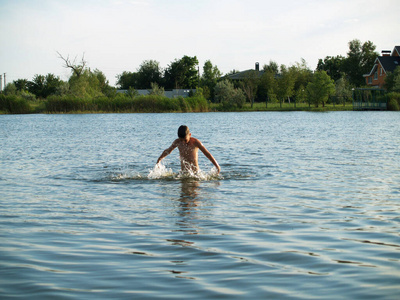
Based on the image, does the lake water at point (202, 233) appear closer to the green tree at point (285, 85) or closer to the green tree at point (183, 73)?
the green tree at point (285, 85)

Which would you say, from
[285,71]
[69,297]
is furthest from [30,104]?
[69,297]

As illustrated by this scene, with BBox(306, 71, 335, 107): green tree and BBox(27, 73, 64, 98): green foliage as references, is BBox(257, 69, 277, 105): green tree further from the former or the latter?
BBox(27, 73, 64, 98): green foliage

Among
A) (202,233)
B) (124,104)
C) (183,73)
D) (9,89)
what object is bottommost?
(202,233)

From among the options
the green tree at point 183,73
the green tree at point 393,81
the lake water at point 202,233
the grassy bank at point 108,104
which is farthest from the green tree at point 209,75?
the lake water at point 202,233

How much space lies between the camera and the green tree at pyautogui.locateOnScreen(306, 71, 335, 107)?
74750mm

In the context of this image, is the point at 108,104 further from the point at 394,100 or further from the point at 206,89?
the point at 394,100

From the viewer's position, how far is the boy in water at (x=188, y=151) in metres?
12.4

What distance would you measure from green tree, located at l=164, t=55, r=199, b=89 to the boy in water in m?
99.4

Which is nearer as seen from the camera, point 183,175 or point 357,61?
point 183,175

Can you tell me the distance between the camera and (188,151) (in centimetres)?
1288

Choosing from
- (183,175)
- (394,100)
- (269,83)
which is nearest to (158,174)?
(183,175)

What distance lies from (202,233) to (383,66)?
83.4 meters

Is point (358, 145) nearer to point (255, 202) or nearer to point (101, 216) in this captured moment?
point (255, 202)

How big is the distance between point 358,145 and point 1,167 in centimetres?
1645
